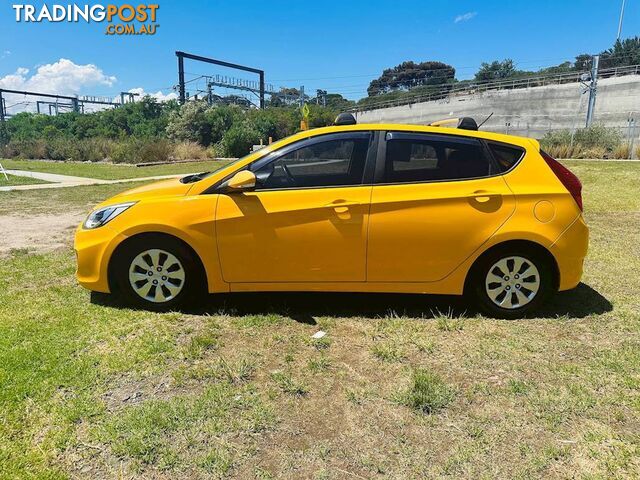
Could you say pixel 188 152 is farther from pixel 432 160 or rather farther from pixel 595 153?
pixel 432 160

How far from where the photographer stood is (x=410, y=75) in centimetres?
12144

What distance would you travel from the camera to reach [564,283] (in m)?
4.05

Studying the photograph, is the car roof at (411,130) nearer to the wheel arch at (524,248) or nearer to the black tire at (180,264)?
the wheel arch at (524,248)

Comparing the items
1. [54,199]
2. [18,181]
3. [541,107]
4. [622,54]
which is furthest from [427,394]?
[622,54]

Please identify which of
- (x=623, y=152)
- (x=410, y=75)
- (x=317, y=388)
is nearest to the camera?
(x=317, y=388)

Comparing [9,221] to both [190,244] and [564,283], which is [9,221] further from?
[564,283]

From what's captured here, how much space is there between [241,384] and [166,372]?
0.56 m

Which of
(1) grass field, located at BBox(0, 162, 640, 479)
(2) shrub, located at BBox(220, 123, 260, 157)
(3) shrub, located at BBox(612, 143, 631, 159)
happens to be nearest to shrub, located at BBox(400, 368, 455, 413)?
(1) grass field, located at BBox(0, 162, 640, 479)

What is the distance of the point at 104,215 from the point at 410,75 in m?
128

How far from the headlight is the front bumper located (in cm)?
6

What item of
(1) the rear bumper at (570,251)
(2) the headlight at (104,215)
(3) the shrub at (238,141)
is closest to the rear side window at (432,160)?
(1) the rear bumper at (570,251)

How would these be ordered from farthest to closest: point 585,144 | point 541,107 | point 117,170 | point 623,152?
point 541,107 < point 585,144 < point 117,170 < point 623,152

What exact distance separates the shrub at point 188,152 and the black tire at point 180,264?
26354 mm

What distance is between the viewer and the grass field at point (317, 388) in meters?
2.37
